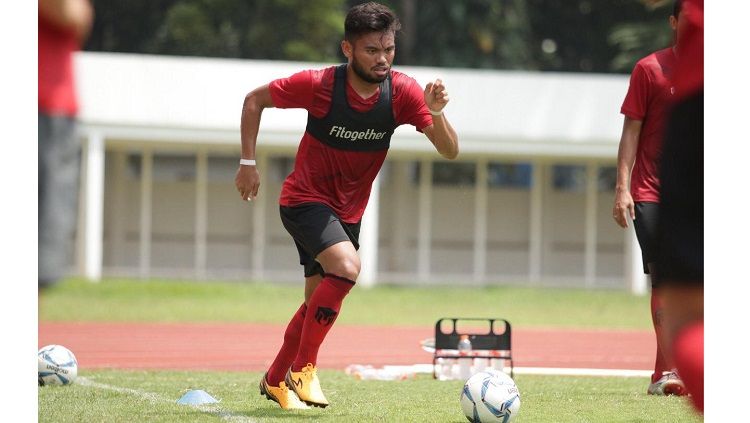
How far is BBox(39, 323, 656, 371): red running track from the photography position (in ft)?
44.2

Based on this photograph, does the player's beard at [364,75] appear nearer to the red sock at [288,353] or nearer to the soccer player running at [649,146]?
the red sock at [288,353]

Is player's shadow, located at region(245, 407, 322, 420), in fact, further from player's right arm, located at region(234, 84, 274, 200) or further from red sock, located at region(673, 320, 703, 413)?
red sock, located at region(673, 320, 703, 413)

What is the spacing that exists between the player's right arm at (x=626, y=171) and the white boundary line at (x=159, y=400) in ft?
8.92

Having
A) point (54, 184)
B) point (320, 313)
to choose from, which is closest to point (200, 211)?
point (320, 313)

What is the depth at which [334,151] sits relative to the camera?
7.25 m

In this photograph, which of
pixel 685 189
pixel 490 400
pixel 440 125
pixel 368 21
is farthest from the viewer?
pixel 440 125

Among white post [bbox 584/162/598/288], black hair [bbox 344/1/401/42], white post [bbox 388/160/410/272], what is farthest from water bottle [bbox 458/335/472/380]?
white post [bbox 584/162/598/288]

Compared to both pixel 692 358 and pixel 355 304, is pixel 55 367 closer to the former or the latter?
pixel 692 358

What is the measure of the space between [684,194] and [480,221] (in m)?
26.6

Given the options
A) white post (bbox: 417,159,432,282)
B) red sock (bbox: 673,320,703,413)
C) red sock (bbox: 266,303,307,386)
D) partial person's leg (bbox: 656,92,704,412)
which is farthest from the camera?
white post (bbox: 417,159,432,282)

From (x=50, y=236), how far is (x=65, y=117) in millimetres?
441

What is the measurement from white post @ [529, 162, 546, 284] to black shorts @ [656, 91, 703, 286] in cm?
2667
